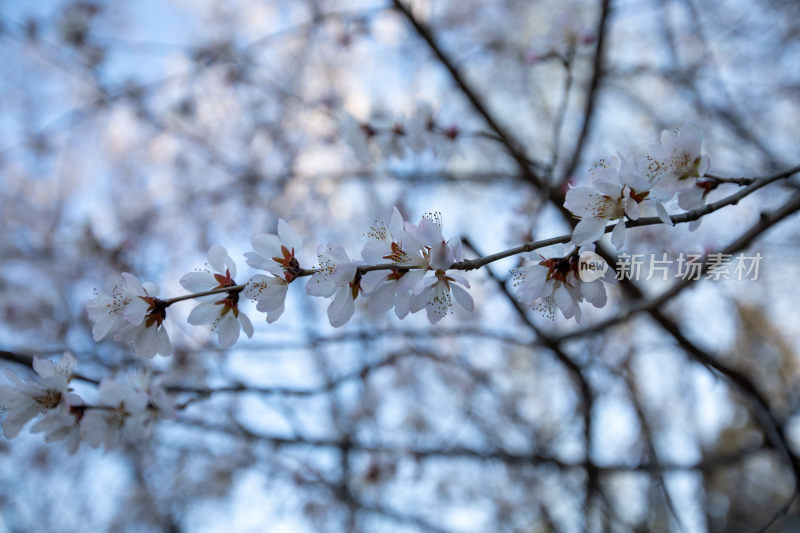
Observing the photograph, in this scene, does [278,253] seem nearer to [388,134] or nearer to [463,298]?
[463,298]

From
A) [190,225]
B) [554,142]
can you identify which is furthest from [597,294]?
[190,225]

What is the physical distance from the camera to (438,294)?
0.97 metres

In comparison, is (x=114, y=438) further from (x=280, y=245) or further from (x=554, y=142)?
(x=554, y=142)

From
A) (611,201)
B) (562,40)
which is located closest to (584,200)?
(611,201)

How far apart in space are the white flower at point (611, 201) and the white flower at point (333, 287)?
1.29 feet

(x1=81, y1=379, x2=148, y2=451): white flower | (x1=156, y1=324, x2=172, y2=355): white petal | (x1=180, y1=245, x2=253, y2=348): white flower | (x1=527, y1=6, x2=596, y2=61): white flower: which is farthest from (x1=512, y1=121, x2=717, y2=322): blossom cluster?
(x1=527, y1=6, x2=596, y2=61): white flower

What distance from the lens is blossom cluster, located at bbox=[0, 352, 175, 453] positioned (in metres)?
1.13

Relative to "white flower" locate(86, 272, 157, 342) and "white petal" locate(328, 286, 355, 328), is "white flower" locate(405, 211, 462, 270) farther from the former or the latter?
"white flower" locate(86, 272, 157, 342)

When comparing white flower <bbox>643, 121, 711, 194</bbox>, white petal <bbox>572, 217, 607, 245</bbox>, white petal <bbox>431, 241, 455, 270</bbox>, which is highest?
white flower <bbox>643, 121, 711, 194</bbox>

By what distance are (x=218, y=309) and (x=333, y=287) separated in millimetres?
277

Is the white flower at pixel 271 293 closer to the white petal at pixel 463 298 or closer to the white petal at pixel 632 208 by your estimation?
the white petal at pixel 463 298

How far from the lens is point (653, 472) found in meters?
2.27

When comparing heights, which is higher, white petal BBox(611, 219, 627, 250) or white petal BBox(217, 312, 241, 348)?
white petal BBox(611, 219, 627, 250)

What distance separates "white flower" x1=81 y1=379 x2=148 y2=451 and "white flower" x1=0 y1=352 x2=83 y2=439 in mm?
56
